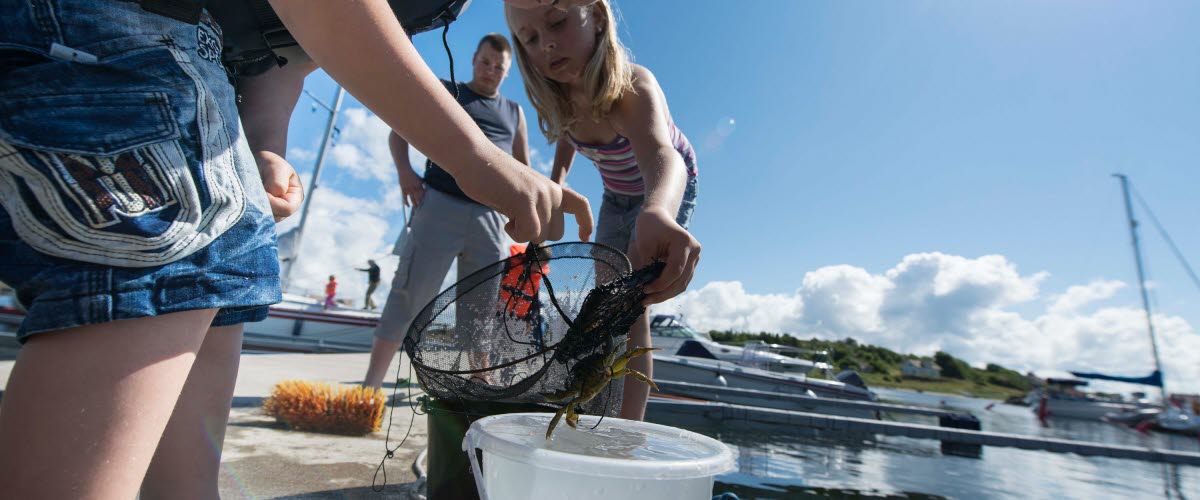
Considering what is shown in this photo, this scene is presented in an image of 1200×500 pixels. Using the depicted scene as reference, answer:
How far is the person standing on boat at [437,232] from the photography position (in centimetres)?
325

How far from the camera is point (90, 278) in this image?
26.5 inches

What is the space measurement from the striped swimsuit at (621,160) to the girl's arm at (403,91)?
1586mm

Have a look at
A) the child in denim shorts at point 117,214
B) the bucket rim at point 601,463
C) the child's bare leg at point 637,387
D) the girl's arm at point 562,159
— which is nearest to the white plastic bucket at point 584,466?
the bucket rim at point 601,463

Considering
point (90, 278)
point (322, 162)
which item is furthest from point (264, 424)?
point (322, 162)

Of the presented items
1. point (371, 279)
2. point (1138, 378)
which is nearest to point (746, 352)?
point (371, 279)

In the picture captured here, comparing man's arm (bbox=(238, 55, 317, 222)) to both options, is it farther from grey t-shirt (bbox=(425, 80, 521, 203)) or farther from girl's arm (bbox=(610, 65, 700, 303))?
grey t-shirt (bbox=(425, 80, 521, 203))

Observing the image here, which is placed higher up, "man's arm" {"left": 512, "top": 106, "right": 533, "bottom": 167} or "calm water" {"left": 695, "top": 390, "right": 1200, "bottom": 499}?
"man's arm" {"left": 512, "top": 106, "right": 533, "bottom": 167}

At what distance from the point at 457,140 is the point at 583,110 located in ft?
5.18

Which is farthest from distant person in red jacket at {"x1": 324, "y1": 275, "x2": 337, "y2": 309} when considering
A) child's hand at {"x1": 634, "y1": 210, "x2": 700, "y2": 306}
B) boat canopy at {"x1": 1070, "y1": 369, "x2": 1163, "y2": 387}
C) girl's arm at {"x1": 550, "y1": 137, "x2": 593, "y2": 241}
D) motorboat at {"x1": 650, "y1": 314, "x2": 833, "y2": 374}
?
boat canopy at {"x1": 1070, "y1": 369, "x2": 1163, "y2": 387}

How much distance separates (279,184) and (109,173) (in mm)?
614

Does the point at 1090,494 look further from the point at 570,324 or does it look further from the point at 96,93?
the point at 96,93

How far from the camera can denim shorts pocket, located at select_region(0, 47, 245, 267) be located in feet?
2.17

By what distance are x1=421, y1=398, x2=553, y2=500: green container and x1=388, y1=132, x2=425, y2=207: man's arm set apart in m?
2.32

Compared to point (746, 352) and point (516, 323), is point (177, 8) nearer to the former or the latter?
point (516, 323)
